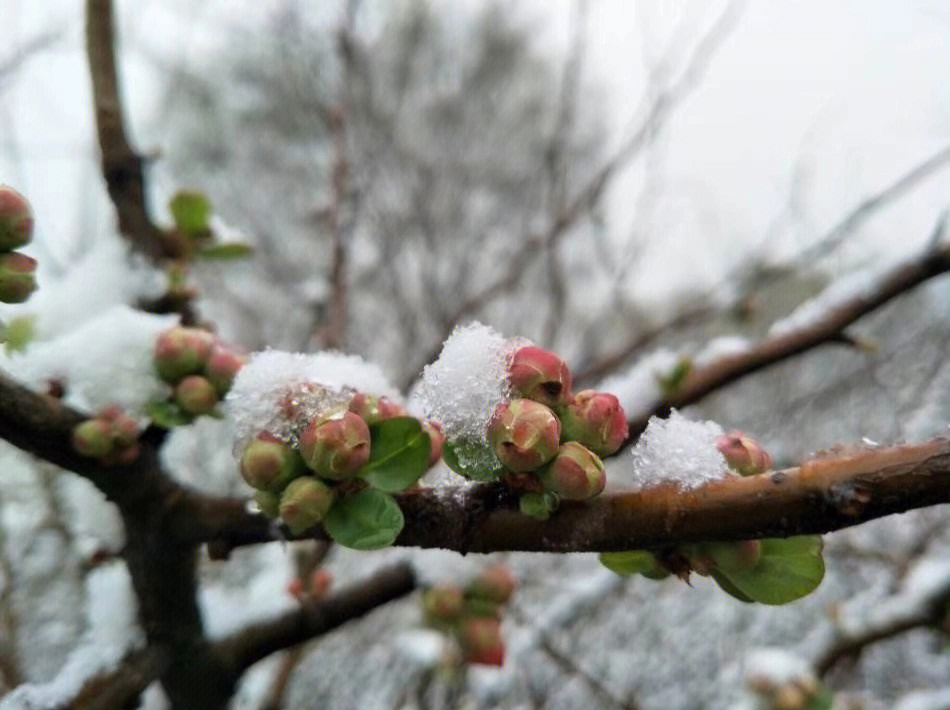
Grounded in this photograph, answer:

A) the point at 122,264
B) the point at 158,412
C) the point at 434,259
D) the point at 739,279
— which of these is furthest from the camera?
the point at 434,259

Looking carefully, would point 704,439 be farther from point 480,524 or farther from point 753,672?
point 753,672

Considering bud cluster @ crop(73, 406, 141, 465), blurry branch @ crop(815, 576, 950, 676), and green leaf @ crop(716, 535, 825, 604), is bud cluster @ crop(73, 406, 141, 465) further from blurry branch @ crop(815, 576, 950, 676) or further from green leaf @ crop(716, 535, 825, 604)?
blurry branch @ crop(815, 576, 950, 676)

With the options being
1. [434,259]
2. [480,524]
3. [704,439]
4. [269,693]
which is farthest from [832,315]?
[434,259]

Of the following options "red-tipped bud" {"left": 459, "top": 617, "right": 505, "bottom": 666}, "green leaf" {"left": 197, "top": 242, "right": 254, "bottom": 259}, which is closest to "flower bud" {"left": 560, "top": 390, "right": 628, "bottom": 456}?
"red-tipped bud" {"left": 459, "top": 617, "right": 505, "bottom": 666}

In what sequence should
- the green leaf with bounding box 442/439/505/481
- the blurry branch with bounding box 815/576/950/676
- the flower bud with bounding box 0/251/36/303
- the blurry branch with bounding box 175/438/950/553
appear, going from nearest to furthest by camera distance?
the blurry branch with bounding box 175/438/950/553, the green leaf with bounding box 442/439/505/481, the flower bud with bounding box 0/251/36/303, the blurry branch with bounding box 815/576/950/676

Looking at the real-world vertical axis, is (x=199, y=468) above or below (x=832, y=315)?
below

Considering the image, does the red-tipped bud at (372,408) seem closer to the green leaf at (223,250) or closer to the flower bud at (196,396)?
the flower bud at (196,396)

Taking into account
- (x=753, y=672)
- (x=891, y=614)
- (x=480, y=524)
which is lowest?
(x=753, y=672)
